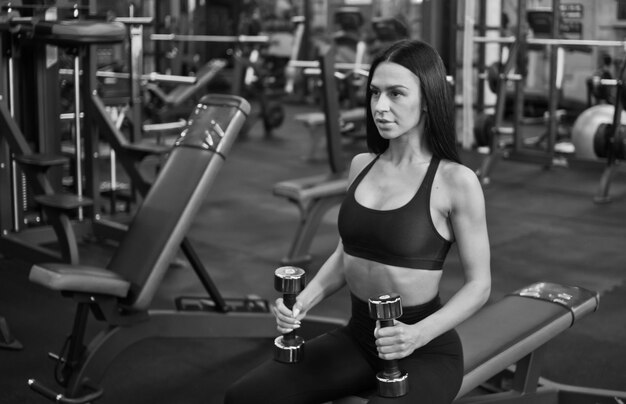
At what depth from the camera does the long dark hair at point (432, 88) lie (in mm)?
1708

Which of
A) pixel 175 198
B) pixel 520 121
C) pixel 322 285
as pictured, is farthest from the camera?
pixel 520 121

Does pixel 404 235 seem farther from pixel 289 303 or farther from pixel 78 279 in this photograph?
pixel 78 279

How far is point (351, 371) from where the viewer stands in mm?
1786

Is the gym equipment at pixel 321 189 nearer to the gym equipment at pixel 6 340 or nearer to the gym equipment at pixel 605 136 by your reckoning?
the gym equipment at pixel 6 340

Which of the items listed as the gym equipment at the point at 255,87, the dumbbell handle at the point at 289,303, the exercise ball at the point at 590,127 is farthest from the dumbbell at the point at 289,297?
the gym equipment at the point at 255,87

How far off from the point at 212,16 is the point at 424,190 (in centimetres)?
1039

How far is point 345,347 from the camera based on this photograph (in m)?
1.82

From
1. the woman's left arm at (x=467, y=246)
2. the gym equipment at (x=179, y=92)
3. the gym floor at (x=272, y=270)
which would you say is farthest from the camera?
the gym equipment at (x=179, y=92)

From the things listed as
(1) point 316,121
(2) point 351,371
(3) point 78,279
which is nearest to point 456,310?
(2) point 351,371

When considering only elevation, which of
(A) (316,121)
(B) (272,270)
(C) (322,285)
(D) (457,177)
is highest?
(D) (457,177)

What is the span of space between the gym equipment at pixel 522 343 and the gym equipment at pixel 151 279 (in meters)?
0.75

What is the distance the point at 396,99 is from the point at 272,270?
2.49 m

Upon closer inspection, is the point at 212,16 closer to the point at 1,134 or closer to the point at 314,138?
the point at 314,138

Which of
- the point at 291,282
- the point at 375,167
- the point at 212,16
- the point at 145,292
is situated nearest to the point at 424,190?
the point at 375,167
